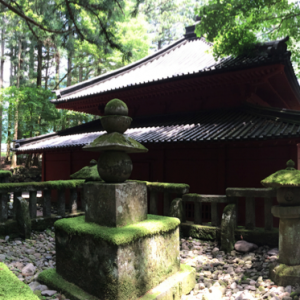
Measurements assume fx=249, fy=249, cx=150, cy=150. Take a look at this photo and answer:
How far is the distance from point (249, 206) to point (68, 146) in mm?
6730

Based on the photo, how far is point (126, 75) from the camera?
12.2m

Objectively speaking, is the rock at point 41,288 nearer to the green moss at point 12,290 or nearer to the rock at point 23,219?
the green moss at point 12,290

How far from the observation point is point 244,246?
4719mm

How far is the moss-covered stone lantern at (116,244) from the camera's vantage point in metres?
2.91

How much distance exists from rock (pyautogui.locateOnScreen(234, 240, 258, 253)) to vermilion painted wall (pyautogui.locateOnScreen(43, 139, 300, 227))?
8.00 ft

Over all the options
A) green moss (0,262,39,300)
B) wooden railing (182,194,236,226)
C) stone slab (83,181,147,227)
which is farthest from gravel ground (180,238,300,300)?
green moss (0,262,39,300)

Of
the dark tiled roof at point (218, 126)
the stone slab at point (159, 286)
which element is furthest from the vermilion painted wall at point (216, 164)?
the stone slab at point (159, 286)

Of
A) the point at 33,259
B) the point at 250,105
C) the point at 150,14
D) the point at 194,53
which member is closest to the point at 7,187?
the point at 33,259

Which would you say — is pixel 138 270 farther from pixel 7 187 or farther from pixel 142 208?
pixel 7 187

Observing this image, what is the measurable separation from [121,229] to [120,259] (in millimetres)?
357

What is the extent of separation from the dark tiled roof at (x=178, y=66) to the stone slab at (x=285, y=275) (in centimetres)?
506

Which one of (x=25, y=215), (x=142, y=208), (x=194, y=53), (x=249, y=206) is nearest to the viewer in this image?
(x=142, y=208)

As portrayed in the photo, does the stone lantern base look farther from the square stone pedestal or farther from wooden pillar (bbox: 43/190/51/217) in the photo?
wooden pillar (bbox: 43/190/51/217)

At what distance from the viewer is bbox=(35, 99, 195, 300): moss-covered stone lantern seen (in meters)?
2.91
